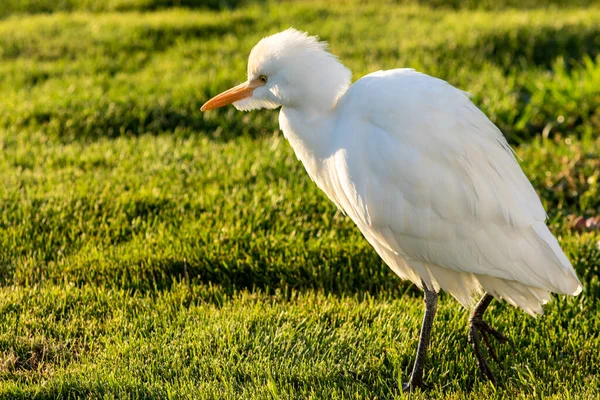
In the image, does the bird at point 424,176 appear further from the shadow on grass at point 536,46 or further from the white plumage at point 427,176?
the shadow on grass at point 536,46

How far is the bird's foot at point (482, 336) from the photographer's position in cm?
359

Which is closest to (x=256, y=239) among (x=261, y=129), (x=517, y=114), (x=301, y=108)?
(x=301, y=108)

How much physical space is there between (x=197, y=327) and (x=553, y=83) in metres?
4.43

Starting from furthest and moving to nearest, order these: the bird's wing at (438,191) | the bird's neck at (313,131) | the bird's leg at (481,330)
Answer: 1. the bird's leg at (481,330)
2. the bird's neck at (313,131)
3. the bird's wing at (438,191)

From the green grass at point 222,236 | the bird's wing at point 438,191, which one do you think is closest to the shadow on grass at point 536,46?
the green grass at point 222,236

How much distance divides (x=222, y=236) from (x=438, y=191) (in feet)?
5.48

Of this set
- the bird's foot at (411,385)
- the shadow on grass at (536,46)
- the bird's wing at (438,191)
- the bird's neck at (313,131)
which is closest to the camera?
the bird's wing at (438,191)

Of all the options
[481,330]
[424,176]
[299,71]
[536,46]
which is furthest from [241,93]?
[536,46]

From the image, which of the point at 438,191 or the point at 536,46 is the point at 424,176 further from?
the point at 536,46

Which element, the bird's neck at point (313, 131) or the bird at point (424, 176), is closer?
the bird at point (424, 176)

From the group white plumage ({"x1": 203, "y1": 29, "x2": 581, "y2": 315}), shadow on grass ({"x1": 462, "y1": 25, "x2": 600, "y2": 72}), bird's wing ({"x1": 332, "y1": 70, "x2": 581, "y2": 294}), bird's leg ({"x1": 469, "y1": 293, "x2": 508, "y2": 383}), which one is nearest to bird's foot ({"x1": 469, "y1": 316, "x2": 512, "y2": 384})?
bird's leg ({"x1": 469, "y1": 293, "x2": 508, "y2": 383})

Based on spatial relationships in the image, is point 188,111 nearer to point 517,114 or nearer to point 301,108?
point 517,114

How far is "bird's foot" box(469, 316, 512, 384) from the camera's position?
3.59 meters

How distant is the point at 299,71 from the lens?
352 centimetres
